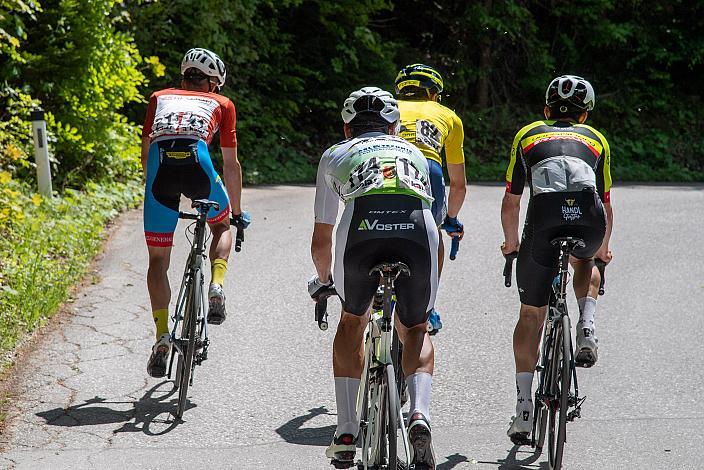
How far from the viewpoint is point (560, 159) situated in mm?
5539

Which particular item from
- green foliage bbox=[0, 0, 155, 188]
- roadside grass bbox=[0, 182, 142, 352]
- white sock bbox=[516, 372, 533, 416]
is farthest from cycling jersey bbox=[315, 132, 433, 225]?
green foliage bbox=[0, 0, 155, 188]

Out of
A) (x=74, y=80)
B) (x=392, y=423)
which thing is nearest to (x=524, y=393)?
(x=392, y=423)

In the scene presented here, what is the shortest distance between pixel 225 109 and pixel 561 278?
109 inches

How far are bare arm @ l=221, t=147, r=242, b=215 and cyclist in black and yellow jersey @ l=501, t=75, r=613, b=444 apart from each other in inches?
85.2

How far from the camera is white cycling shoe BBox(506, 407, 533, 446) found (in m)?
5.51

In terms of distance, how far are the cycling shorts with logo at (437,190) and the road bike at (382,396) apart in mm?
1819

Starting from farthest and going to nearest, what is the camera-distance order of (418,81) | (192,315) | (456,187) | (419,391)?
(456,187)
(418,81)
(192,315)
(419,391)

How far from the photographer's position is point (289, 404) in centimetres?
651

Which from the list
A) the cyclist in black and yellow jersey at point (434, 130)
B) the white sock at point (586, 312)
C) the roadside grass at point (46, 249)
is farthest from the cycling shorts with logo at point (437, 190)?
the roadside grass at point (46, 249)

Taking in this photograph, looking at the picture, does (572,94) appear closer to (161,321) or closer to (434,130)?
(434,130)

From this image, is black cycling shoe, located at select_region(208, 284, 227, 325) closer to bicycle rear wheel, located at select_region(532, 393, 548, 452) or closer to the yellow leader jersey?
the yellow leader jersey

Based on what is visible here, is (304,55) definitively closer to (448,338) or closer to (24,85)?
(24,85)

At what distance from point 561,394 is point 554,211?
1014mm

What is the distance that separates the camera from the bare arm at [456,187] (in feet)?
23.0
